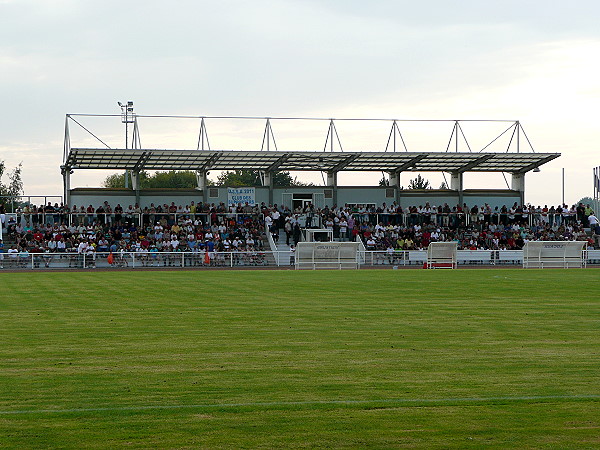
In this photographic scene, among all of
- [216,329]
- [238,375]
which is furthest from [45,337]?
[238,375]

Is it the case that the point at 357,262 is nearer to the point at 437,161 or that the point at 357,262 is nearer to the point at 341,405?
the point at 437,161

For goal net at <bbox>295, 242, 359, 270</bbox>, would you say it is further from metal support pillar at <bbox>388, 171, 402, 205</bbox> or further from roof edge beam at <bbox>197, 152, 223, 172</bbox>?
metal support pillar at <bbox>388, 171, 402, 205</bbox>

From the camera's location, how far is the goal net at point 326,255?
142 feet

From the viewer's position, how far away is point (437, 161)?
59.0 m

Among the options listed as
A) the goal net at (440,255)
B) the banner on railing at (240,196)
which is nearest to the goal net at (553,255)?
the goal net at (440,255)

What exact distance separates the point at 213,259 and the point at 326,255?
6.11 m

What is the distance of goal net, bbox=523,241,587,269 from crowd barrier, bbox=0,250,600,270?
2456 mm

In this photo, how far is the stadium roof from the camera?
5422 centimetres

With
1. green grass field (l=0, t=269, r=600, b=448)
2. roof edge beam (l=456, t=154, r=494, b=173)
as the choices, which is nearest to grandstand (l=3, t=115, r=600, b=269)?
roof edge beam (l=456, t=154, r=494, b=173)

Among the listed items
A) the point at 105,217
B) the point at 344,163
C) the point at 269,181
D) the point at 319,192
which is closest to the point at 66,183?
the point at 105,217

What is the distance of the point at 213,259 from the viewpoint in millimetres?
45156

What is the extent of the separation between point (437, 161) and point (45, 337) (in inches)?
1892

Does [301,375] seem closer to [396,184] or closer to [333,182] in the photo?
[333,182]

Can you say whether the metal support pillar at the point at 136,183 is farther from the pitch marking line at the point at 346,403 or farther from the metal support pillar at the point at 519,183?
the pitch marking line at the point at 346,403
